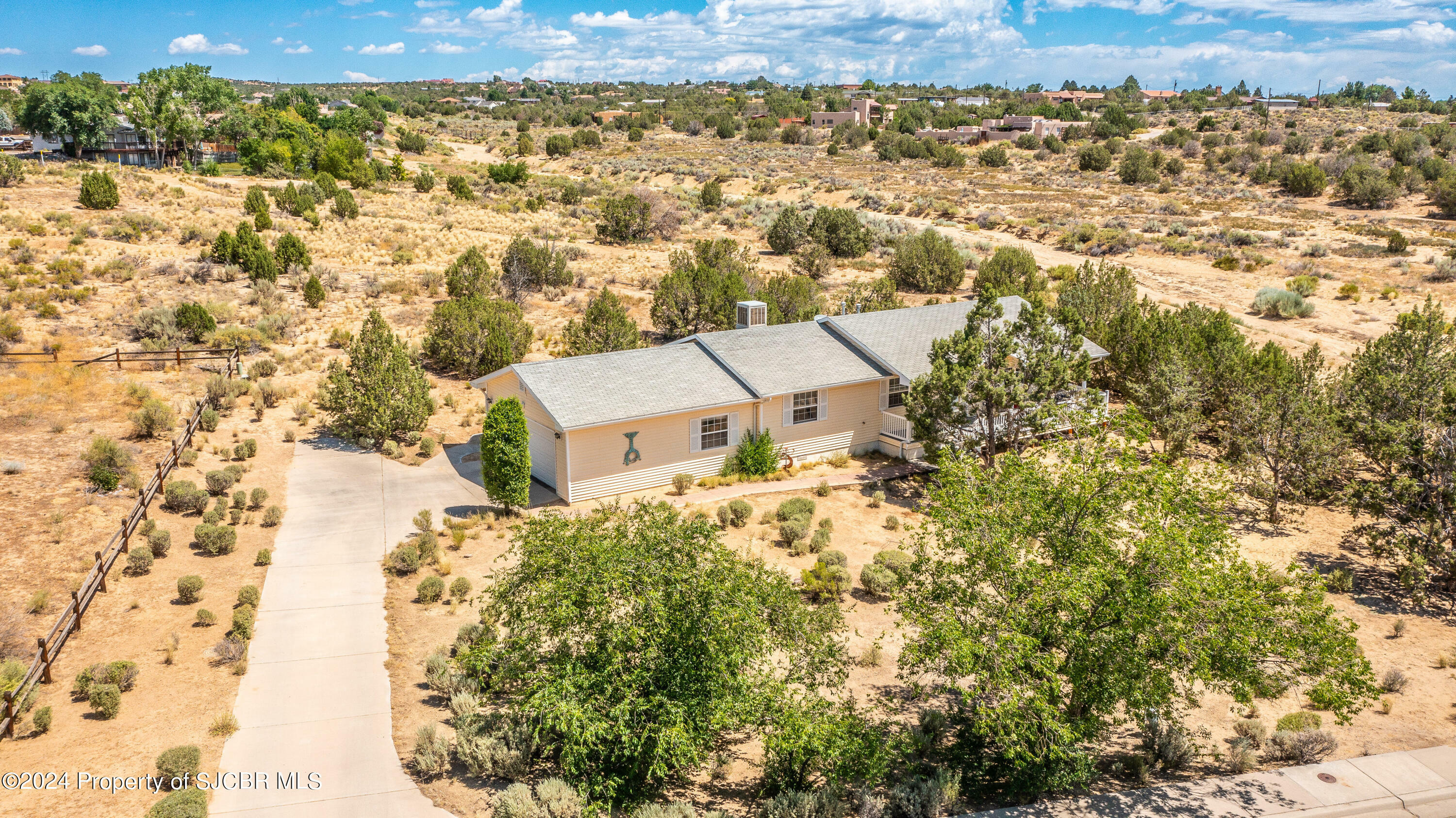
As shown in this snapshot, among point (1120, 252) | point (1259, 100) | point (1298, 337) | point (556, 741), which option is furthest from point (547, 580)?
point (1259, 100)

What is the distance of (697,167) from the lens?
81.9m

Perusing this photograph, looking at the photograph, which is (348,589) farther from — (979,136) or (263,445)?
(979,136)

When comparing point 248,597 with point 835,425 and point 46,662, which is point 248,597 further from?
point 835,425

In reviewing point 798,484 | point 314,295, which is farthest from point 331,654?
point 314,295

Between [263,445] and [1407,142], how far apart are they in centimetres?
8374

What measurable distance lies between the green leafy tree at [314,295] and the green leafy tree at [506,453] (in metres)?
20.0

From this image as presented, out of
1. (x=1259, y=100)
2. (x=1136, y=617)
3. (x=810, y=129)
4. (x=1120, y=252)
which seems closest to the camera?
(x=1136, y=617)

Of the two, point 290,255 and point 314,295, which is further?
point 290,255

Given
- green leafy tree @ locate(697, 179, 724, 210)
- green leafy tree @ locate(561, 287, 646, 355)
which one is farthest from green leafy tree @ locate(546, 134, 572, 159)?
green leafy tree @ locate(561, 287, 646, 355)

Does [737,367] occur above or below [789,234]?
below

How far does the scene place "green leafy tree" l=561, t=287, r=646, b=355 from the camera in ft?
91.1

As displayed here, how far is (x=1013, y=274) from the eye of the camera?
38844 millimetres

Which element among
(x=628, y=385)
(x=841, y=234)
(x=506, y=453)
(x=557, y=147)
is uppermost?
(x=557, y=147)

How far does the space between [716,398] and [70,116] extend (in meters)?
71.6
